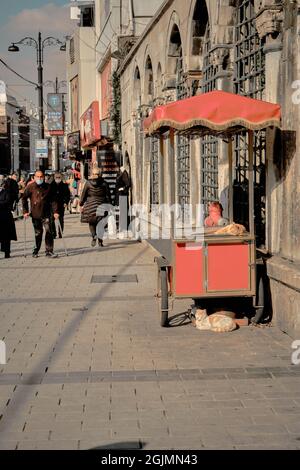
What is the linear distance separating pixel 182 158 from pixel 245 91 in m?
5.39

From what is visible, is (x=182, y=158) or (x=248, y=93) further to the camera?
(x=182, y=158)

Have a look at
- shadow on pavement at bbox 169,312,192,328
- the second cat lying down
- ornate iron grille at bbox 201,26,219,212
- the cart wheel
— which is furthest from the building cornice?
the second cat lying down

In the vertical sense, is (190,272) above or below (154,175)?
below

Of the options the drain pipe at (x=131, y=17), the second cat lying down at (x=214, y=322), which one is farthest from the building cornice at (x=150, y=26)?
the second cat lying down at (x=214, y=322)

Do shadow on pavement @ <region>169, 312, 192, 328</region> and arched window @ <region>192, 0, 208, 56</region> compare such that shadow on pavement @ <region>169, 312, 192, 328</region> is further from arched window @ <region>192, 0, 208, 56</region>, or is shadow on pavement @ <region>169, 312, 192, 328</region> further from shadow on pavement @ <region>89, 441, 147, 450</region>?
arched window @ <region>192, 0, 208, 56</region>

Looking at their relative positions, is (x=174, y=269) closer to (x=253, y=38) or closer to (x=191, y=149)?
(x=253, y=38)

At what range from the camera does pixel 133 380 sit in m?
6.73

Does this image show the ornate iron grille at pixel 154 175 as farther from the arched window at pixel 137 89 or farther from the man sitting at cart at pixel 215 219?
the man sitting at cart at pixel 215 219

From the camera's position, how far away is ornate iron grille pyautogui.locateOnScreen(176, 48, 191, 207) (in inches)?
625

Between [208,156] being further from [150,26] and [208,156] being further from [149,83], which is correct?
[149,83]

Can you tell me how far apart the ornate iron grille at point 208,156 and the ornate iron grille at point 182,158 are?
4.50 feet

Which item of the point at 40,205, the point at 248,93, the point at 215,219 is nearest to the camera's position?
the point at 215,219

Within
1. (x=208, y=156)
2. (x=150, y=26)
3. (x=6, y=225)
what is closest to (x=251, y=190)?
(x=208, y=156)

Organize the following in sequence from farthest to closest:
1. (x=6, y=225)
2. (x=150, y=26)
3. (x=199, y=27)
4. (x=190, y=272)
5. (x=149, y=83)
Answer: (x=149, y=83) < (x=150, y=26) < (x=6, y=225) < (x=199, y=27) < (x=190, y=272)
